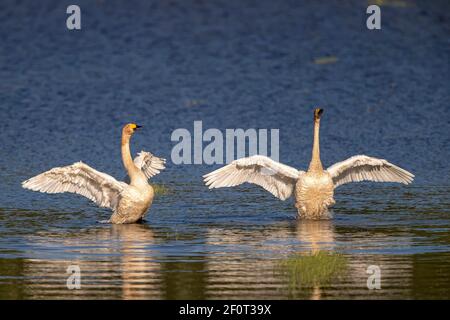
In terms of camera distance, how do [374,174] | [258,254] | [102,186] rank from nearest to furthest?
[258,254], [102,186], [374,174]

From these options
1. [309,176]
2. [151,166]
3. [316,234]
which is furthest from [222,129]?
[316,234]

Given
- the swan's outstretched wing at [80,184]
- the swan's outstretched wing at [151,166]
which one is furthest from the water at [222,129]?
the swan's outstretched wing at [151,166]

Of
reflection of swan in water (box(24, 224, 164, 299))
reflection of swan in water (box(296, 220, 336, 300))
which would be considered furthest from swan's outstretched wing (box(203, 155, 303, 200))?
reflection of swan in water (box(24, 224, 164, 299))

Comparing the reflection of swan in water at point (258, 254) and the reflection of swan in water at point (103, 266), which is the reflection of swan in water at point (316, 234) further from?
the reflection of swan in water at point (103, 266)

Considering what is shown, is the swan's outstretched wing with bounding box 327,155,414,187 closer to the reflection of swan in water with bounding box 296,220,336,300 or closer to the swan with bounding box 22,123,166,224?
the reflection of swan in water with bounding box 296,220,336,300

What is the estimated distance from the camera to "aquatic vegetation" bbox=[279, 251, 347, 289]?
1758 centimetres

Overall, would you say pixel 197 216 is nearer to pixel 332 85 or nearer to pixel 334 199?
pixel 334 199

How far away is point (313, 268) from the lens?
18.3 meters

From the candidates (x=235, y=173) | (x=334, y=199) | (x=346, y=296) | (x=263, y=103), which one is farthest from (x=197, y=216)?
(x=263, y=103)

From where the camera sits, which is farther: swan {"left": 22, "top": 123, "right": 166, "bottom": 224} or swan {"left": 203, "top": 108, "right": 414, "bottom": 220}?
swan {"left": 203, "top": 108, "right": 414, "bottom": 220}

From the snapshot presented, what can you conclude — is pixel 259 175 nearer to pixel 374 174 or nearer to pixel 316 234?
pixel 374 174

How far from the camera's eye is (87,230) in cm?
2333

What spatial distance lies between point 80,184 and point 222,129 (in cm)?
1014
